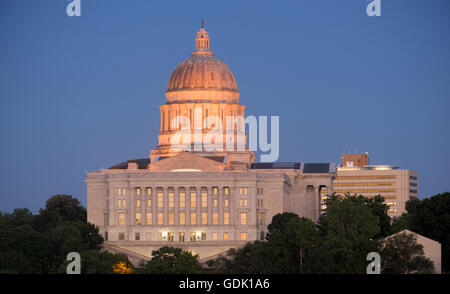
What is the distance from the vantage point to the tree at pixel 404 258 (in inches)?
7638

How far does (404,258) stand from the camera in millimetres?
196375

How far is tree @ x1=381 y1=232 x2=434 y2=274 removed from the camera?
194 m

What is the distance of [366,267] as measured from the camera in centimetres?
19688
